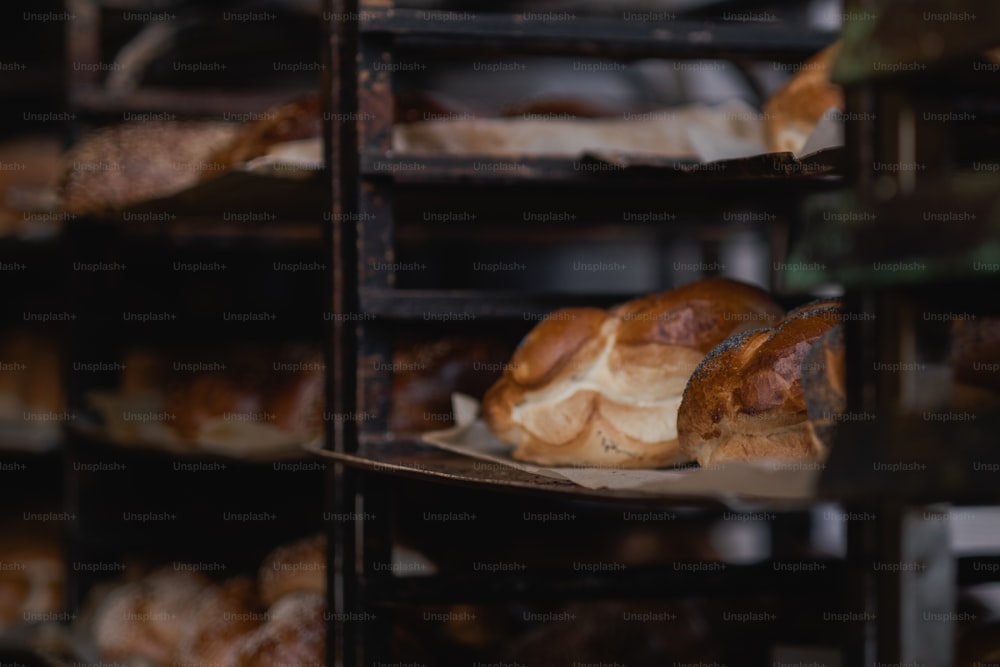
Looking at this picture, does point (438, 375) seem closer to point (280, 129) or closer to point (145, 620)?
point (280, 129)

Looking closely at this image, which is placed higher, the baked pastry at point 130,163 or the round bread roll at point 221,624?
the baked pastry at point 130,163

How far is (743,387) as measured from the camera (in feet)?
4.00

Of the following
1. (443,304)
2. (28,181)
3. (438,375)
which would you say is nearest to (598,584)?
Answer: (443,304)

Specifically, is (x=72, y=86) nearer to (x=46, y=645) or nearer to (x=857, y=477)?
(x=46, y=645)

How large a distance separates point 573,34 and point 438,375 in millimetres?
749

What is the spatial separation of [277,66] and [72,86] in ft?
3.59

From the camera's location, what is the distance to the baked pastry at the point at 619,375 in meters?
1.47

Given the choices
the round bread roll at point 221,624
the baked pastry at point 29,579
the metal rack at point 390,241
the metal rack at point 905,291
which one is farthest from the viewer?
the baked pastry at point 29,579

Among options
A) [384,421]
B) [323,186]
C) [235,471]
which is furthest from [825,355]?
[235,471]

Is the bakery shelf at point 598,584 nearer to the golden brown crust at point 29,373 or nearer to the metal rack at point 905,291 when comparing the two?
the metal rack at point 905,291

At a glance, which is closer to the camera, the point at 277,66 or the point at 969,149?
the point at 969,149

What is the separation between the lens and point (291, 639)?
2.00 meters

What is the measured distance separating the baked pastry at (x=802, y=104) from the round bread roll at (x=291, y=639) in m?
1.08

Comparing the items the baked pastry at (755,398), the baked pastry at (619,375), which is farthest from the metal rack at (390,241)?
the baked pastry at (755,398)
